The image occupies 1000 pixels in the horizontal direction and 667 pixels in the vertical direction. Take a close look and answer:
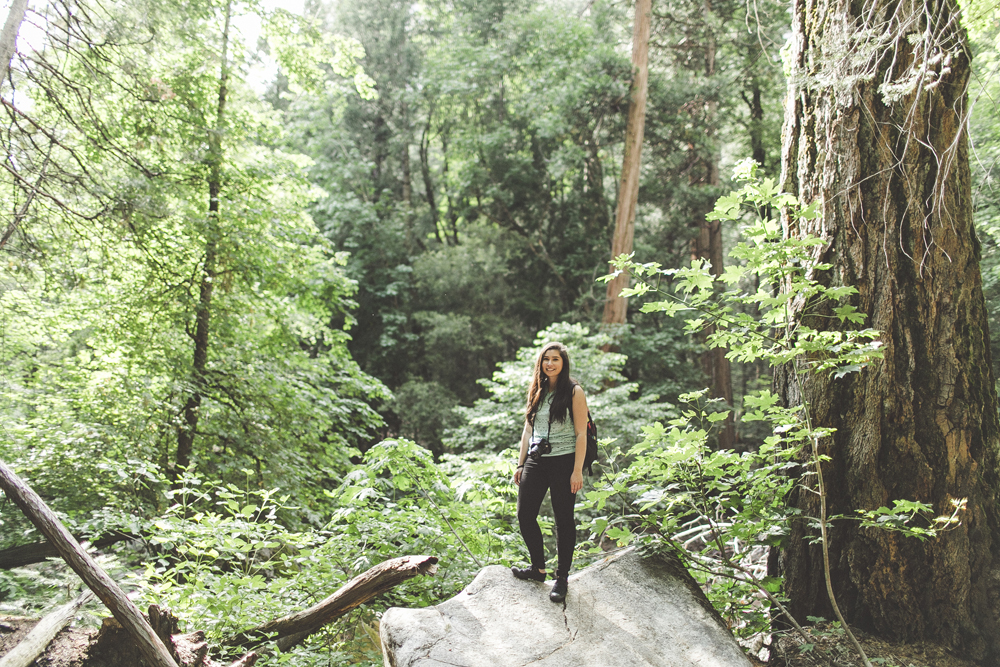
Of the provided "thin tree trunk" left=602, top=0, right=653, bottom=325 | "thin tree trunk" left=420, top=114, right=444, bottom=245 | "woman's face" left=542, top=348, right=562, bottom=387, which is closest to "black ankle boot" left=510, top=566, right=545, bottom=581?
"woman's face" left=542, top=348, right=562, bottom=387

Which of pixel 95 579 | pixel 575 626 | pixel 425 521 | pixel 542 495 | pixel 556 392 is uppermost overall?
pixel 556 392

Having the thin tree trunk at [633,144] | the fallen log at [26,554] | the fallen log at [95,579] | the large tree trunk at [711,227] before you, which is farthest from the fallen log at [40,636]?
the large tree trunk at [711,227]

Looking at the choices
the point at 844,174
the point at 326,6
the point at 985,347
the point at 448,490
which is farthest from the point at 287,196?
the point at 326,6

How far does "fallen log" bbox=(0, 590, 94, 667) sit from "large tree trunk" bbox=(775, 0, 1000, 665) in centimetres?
422

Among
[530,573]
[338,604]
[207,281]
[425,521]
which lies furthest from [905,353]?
[207,281]

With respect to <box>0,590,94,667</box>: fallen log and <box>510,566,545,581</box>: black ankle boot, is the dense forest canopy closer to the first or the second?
<box>510,566,545,581</box>: black ankle boot

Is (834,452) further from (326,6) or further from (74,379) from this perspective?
(326,6)

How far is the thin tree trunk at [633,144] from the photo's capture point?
11.6 meters

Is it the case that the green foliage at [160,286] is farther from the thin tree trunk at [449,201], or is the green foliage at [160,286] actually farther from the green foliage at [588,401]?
the thin tree trunk at [449,201]

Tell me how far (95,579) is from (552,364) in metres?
2.64

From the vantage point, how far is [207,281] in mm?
6566

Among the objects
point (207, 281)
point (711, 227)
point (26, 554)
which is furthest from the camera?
point (711, 227)

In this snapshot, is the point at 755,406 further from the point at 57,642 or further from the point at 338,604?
the point at 57,642

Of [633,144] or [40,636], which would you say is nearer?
[40,636]
